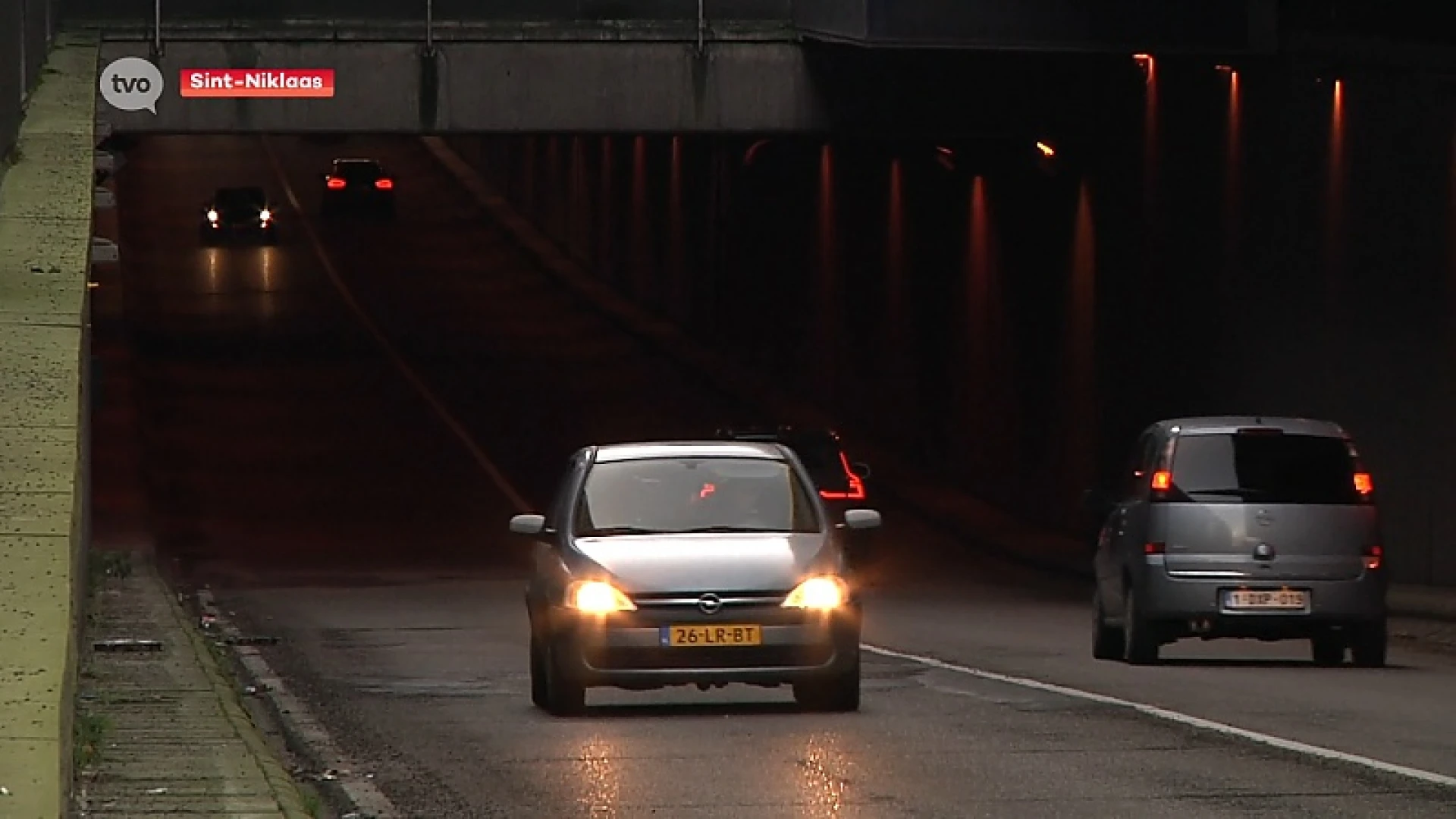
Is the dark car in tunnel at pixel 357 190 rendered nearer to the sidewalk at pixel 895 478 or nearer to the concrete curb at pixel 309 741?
the sidewalk at pixel 895 478

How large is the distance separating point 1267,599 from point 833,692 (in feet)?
16.1

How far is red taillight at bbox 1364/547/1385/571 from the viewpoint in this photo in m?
19.7

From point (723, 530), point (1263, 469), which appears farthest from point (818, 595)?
point (1263, 469)

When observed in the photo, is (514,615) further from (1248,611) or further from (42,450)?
(42,450)

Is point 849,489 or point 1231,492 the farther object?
point 849,489

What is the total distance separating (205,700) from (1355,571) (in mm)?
8356

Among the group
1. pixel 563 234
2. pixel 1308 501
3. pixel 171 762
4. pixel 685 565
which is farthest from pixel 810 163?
pixel 171 762

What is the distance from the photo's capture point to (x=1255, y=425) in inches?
781

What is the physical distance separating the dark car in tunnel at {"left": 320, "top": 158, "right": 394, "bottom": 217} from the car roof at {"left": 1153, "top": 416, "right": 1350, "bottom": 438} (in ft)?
198

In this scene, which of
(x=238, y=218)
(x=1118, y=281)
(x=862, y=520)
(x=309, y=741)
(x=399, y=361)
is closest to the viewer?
(x=309, y=741)

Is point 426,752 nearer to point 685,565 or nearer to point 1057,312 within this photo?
point 685,565

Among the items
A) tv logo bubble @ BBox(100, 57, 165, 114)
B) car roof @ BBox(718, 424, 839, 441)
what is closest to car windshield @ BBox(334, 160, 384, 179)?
tv logo bubble @ BBox(100, 57, 165, 114)

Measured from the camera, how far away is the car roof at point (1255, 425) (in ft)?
65.2
